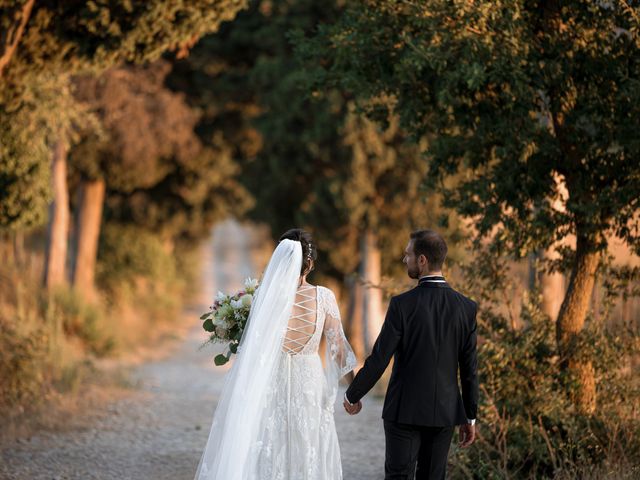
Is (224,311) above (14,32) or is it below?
below

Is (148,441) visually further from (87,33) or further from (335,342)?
(87,33)

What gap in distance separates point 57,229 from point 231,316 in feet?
40.6

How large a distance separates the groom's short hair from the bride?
941 mm

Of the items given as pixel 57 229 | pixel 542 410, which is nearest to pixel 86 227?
pixel 57 229

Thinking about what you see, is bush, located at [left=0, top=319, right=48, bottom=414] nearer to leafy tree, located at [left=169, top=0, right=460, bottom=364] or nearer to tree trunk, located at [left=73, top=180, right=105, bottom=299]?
leafy tree, located at [left=169, top=0, right=460, bottom=364]

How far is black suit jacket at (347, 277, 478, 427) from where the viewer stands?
4699 millimetres

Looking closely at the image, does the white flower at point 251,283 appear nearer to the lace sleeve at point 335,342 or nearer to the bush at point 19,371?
the lace sleeve at point 335,342

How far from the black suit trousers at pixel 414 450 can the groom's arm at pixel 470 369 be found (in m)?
0.19

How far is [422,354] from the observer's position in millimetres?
4723

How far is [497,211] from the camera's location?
22.6ft

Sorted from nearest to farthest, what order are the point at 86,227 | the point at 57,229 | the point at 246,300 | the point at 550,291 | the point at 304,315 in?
1. the point at 304,315
2. the point at 246,300
3. the point at 550,291
4. the point at 57,229
5. the point at 86,227

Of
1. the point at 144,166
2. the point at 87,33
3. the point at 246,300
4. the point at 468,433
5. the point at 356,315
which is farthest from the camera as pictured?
the point at 356,315

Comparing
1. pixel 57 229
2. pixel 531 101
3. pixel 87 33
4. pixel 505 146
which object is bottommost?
pixel 505 146

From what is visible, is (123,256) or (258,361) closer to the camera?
(258,361)
